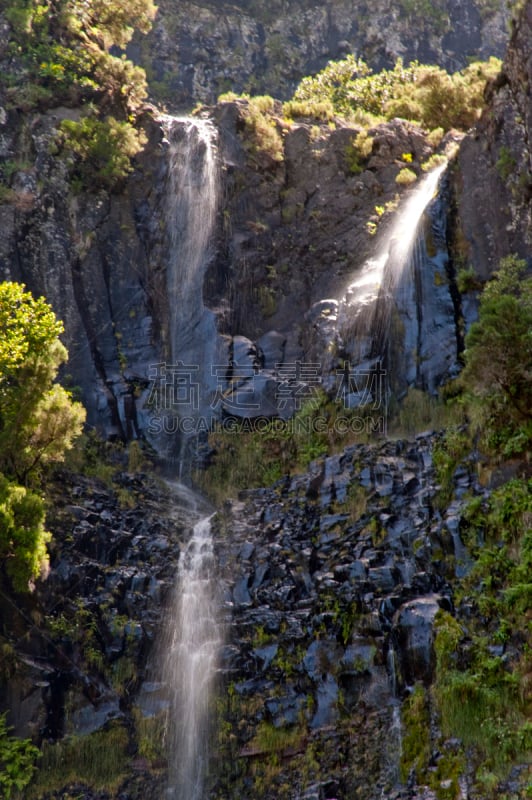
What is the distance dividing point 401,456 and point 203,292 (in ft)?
27.0

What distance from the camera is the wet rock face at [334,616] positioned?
12148 mm

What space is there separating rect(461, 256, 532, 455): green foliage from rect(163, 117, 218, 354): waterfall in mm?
9577

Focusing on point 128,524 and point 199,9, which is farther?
point 199,9

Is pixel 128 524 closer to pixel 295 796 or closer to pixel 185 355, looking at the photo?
pixel 185 355

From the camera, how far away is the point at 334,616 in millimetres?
13672

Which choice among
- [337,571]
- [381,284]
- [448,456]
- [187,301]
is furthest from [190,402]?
[448,456]

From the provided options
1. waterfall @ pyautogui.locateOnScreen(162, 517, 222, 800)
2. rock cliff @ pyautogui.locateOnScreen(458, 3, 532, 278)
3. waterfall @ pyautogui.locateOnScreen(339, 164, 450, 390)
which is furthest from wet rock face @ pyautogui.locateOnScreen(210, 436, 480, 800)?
rock cliff @ pyautogui.locateOnScreen(458, 3, 532, 278)

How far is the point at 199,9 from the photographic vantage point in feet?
131

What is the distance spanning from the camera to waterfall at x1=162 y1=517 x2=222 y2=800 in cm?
1328

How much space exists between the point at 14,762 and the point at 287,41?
124ft

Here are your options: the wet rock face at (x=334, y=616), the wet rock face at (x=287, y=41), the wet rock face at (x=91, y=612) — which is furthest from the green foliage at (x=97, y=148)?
the wet rock face at (x=287, y=41)

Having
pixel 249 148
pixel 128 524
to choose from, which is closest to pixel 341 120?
pixel 249 148

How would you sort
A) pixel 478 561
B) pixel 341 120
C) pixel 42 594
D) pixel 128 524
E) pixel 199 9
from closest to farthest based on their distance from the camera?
pixel 478 561 < pixel 42 594 < pixel 128 524 < pixel 341 120 < pixel 199 9

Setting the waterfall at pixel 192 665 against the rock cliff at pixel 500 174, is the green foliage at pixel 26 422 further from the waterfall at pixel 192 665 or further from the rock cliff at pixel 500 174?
the rock cliff at pixel 500 174
